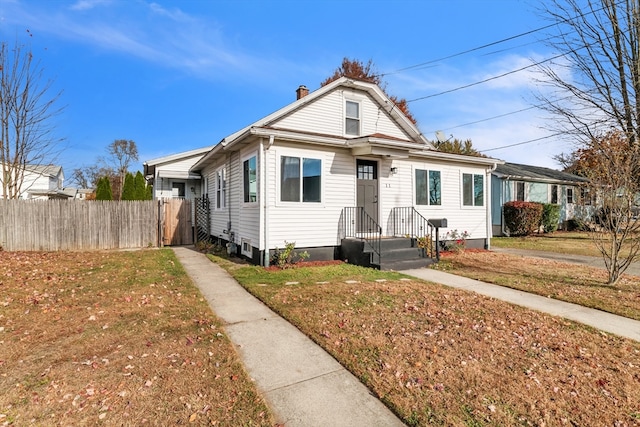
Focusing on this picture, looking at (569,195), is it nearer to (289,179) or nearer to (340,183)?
(340,183)

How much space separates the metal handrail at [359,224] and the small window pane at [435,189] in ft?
9.32

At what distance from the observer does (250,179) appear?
938cm

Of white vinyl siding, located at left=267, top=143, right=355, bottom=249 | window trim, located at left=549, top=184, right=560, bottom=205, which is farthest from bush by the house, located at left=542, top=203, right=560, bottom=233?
white vinyl siding, located at left=267, top=143, right=355, bottom=249

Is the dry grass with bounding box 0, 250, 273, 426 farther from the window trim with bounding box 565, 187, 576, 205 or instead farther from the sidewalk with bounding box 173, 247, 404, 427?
the window trim with bounding box 565, 187, 576, 205

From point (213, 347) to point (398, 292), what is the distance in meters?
3.60

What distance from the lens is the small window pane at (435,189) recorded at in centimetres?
1166

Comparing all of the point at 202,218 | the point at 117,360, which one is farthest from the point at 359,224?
the point at 202,218

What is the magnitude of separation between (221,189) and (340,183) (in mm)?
5331

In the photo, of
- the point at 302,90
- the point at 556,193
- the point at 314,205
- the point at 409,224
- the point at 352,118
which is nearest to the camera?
the point at 314,205

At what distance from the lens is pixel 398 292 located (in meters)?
6.03

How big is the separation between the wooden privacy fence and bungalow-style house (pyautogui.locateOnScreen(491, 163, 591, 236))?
691 inches

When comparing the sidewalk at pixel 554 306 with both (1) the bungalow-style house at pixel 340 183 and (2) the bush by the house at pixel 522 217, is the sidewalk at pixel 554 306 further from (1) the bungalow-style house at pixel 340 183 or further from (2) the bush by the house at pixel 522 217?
(2) the bush by the house at pixel 522 217

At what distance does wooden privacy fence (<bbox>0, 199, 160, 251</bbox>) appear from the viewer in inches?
431

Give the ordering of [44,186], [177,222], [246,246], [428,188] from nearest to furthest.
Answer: [246,246], [428,188], [177,222], [44,186]
